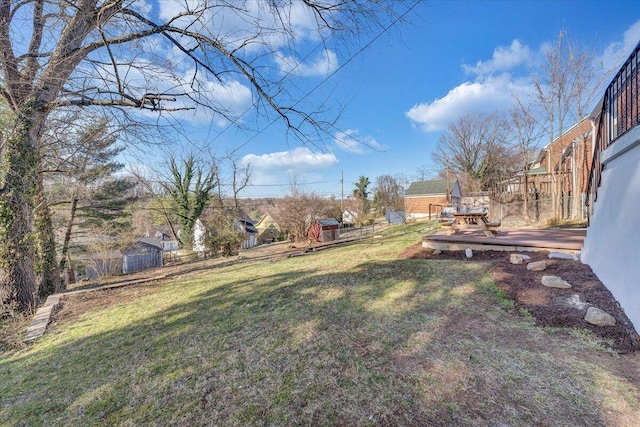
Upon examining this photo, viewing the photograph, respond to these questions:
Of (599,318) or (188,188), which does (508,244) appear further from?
(188,188)

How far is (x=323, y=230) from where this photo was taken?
16.6m

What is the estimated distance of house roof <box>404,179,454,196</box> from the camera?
94.0ft

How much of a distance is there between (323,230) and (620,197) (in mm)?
13963

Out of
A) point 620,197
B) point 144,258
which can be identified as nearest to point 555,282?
point 620,197

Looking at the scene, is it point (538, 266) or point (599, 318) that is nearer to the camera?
point (599, 318)

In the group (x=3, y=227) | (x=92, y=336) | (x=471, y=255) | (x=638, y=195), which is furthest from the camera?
(x=471, y=255)

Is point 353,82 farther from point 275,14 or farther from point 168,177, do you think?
point 168,177

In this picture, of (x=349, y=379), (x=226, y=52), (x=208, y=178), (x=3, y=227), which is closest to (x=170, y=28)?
(x=226, y=52)

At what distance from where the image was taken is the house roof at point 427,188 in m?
28.6

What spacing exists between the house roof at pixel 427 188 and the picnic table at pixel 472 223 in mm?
21286

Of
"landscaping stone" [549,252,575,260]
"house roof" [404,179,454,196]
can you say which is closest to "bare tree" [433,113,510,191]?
"house roof" [404,179,454,196]

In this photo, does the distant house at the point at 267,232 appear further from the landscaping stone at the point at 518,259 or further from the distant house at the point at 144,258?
the landscaping stone at the point at 518,259

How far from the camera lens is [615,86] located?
3.72 meters

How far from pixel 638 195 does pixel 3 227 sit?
892 centimetres
